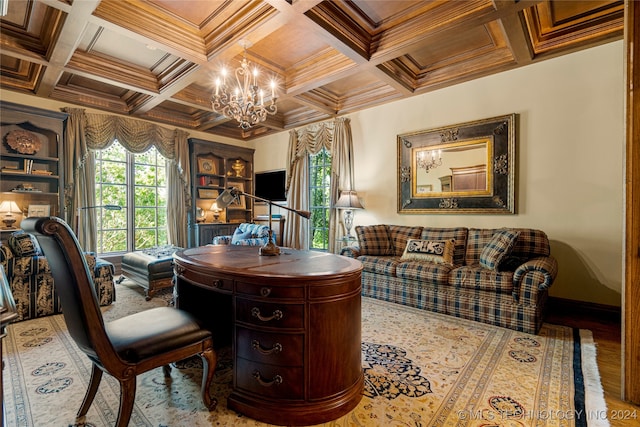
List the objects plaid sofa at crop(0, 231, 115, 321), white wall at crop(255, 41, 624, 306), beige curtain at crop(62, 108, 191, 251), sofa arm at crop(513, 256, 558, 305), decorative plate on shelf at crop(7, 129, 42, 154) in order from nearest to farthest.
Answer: sofa arm at crop(513, 256, 558, 305) < plaid sofa at crop(0, 231, 115, 321) < white wall at crop(255, 41, 624, 306) < decorative plate on shelf at crop(7, 129, 42, 154) < beige curtain at crop(62, 108, 191, 251)

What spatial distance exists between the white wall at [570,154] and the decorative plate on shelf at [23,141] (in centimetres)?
616

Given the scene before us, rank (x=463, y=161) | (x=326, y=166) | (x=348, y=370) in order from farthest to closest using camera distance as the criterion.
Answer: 1. (x=326, y=166)
2. (x=463, y=161)
3. (x=348, y=370)

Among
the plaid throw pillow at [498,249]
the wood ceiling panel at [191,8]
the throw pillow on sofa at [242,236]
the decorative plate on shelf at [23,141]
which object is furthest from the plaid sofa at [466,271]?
the decorative plate on shelf at [23,141]

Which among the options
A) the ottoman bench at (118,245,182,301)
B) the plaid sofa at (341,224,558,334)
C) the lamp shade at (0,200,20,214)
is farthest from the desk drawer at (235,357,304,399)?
the lamp shade at (0,200,20,214)

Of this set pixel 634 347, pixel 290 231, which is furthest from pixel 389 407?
pixel 290 231

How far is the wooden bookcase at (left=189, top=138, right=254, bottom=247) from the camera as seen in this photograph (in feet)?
20.0

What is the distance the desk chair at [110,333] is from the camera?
127cm

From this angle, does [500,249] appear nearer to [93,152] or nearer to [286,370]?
[286,370]

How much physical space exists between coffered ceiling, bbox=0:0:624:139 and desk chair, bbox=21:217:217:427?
2.44 m

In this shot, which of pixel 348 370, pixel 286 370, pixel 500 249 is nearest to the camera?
pixel 286 370

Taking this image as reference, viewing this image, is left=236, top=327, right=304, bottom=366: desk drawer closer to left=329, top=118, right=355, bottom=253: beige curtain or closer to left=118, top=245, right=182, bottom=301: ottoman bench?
left=118, top=245, right=182, bottom=301: ottoman bench

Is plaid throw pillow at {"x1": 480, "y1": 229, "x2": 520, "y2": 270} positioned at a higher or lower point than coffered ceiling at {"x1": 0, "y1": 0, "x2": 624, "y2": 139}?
lower

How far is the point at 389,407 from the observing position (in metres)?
1.72

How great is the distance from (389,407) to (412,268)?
1.91m
